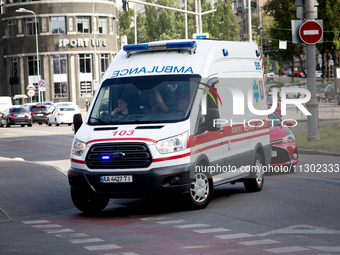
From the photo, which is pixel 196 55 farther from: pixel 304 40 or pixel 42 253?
pixel 304 40

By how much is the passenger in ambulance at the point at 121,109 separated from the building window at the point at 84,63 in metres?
Result: 65.3

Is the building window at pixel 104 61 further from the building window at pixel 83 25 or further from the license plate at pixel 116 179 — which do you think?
the license plate at pixel 116 179

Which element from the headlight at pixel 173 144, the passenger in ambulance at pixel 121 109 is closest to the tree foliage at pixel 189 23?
the passenger in ambulance at pixel 121 109

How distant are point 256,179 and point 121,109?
3137 mm

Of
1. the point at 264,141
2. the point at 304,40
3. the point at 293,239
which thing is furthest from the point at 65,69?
the point at 293,239

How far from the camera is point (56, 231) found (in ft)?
28.5

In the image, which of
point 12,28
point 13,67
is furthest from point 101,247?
point 12,28

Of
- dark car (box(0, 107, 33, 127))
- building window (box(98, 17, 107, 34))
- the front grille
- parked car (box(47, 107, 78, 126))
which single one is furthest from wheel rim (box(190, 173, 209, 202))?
building window (box(98, 17, 107, 34))

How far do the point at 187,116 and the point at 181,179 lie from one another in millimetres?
985

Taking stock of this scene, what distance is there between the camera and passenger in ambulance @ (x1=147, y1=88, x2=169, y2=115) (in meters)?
9.79

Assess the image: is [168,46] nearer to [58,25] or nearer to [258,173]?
[258,173]

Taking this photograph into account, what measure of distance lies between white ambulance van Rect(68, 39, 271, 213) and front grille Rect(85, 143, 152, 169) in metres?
0.01

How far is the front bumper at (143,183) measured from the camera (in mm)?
9109

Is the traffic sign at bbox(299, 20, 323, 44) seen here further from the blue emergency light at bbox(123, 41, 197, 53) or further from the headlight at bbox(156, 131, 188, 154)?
the headlight at bbox(156, 131, 188, 154)
